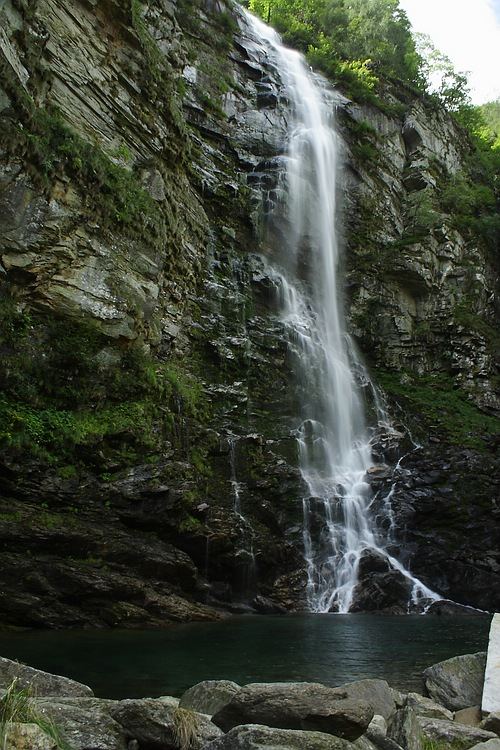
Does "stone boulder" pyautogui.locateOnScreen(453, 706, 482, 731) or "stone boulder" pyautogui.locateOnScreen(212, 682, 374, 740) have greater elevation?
"stone boulder" pyautogui.locateOnScreen(212, 682, 374, 740)

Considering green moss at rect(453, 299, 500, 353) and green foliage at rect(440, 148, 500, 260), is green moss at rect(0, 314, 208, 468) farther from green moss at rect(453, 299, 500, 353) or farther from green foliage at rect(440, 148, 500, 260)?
green foliage at rect(440, 148, 500, 260)

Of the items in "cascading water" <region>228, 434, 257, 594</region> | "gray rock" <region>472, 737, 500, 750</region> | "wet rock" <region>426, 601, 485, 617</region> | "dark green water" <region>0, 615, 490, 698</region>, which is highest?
"cascading water" <region>228, 434, 257, 594</region>

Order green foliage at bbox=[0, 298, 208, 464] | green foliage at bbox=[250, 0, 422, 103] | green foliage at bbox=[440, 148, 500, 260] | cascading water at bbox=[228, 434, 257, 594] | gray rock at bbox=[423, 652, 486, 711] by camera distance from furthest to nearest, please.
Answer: green foliage at bbox=[250, 0, 422, 103], green foliage at bbox=[440, 148, 500, 260], cascading water at bbox=[228, 434, 257, 594], green foliage at bbox=[0, 298, 208, 464], gray rock at bbox=[423, 652, 486, 711]

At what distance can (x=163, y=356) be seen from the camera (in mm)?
17875

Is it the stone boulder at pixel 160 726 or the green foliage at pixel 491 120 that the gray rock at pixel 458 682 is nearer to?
the stone boulder at pixel 160 726

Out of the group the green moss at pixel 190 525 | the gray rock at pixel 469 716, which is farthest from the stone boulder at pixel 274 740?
the green moss at pixel 190 525

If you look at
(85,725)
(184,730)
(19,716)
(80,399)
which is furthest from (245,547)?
(19,716)

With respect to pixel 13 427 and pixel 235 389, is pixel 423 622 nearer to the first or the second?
pixel 235 389

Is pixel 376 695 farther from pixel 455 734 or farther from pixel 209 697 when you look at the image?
pixel 209 697

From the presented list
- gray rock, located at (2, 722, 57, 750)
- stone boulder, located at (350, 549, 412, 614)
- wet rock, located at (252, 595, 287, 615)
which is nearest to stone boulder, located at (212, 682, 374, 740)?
gray rock, located at (2, 722, 57, 750)

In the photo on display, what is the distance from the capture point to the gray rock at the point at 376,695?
506cm

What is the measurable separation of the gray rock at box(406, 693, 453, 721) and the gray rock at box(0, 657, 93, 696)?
9.46ft

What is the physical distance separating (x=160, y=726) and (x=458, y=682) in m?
3.67

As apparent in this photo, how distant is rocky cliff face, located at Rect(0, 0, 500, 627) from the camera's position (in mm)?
12516
